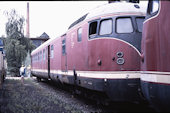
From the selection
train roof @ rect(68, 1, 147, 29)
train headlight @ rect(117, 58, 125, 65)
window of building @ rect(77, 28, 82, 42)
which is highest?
train roof @ rect(68, 1, 147, 29)

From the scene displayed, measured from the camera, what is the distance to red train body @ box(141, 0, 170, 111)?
13.6ft

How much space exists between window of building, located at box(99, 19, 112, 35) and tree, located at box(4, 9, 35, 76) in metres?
27.3

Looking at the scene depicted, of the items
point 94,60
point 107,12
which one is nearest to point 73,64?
point 94,60

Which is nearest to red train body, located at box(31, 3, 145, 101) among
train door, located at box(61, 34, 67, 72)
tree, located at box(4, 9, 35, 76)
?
train door, located at box(61, 34, 67, 72)

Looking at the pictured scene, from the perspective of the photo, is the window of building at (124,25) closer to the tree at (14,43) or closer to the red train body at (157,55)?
the red train body at (157,55)

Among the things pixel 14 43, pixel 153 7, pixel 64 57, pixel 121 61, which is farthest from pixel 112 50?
pixel 14 43

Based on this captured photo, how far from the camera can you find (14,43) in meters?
32.9

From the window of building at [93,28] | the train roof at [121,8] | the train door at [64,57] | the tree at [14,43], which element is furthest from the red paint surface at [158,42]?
the tree at [14,43]

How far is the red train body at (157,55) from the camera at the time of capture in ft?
13.6

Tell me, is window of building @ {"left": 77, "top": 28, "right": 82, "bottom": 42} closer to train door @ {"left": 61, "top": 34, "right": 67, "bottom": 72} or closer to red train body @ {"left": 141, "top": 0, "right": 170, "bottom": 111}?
train door @ {"left": 61, "top": 34, "right": 67, "bottom": 72}

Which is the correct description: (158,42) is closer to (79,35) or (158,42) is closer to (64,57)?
(79,35)

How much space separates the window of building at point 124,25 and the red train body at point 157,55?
1.60m

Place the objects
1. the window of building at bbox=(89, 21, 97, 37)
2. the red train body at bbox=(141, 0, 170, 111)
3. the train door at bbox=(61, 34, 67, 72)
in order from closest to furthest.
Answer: the red train body at bbox=(141, 0, 170, 111) < the window of building at bbox=(89, 21, 97, 37) < the train door at bbox=(61, 34, 67, 72)

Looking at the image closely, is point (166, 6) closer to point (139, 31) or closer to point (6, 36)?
point (139, 31)
